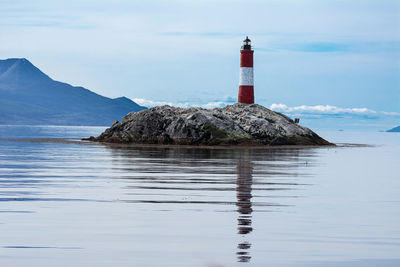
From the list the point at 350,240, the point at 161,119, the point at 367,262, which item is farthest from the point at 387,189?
the point at 161,119

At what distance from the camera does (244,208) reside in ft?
53.5

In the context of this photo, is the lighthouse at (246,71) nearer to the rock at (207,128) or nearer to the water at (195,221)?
the rock at (207,128)

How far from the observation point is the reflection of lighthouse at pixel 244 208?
1077 cm

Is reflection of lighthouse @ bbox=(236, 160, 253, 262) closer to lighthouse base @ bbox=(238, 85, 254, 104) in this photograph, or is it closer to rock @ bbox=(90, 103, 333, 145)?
rock @ bbox=(90, 103, 333, 145)

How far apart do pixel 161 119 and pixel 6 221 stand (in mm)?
55269

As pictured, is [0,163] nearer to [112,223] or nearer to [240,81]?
[112,223]

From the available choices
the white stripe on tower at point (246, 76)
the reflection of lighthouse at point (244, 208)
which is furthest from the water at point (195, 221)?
the white stripe on tower at point (246, 76)

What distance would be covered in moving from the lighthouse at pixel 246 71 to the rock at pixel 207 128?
111 inches

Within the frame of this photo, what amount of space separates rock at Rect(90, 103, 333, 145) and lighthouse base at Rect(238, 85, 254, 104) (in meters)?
2.68

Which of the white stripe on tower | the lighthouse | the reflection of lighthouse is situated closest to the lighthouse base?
the lighthouse

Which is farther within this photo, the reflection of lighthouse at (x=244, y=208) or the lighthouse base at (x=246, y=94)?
the lighthouse base at (x=246, y=94)

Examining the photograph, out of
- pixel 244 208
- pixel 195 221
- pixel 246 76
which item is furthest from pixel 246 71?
pixel 195 221

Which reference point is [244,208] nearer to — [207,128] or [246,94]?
[207,128]

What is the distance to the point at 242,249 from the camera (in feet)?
35.9
